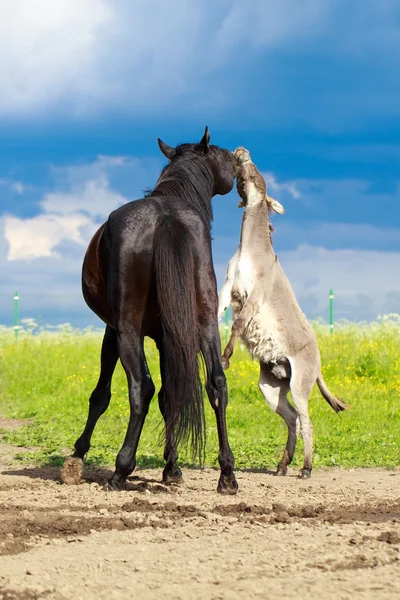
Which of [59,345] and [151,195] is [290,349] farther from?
[59,345]

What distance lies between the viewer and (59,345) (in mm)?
21297

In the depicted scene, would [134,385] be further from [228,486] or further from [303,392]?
[303,392]

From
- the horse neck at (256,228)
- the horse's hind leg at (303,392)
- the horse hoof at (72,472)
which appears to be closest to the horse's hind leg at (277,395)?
the horse's hind leg at (303,392)

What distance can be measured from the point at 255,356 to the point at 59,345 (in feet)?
42.8

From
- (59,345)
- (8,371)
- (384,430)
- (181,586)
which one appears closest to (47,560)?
(181,586)

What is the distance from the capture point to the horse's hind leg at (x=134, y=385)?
7047 mm

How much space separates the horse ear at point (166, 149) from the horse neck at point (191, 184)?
20 cm

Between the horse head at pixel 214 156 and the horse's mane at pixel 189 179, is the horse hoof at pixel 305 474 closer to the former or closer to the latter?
the horse's mane at pixel 189 179

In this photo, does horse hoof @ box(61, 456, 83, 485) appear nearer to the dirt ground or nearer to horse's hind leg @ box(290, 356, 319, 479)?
the dirt ground

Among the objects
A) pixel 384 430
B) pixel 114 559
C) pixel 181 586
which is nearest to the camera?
pixel 181 586

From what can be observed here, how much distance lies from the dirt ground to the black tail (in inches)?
27.1

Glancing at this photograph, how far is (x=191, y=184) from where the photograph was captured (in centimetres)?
798

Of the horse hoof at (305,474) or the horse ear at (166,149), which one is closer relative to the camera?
the horse ear at (166,149)

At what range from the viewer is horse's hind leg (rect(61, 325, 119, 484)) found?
7.95 metres
